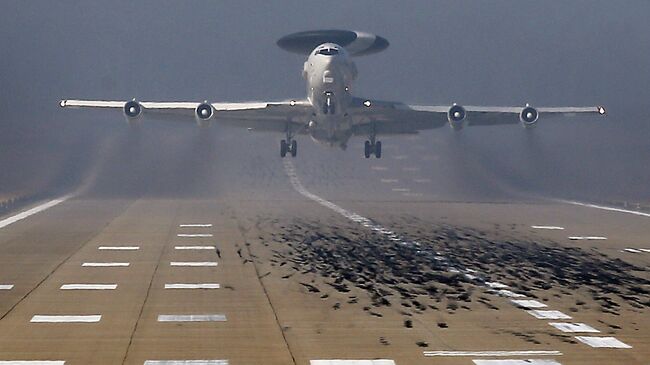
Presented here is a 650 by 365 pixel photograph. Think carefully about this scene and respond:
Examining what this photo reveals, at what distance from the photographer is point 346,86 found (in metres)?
62.2

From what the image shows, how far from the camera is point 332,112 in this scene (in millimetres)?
61875

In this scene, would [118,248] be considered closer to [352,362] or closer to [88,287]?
[88,287]

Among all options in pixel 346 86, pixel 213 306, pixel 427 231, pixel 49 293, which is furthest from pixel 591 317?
pixel 346 86

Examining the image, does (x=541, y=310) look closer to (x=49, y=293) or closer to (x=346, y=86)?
(x=49, y=293)

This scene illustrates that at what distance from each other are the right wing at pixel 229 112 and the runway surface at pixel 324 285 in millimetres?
6018

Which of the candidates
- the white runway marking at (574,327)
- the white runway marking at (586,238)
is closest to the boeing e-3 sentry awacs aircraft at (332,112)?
the white runway marking at (586,238)

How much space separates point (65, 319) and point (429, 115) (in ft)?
159

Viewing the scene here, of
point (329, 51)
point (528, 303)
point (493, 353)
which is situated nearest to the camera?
point (493, 353)

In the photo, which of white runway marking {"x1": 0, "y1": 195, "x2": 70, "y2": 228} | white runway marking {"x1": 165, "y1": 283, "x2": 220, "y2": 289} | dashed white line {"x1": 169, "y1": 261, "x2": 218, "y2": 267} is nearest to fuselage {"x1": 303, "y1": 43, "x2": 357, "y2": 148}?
white runway marking {"x1": 0, "y1": 195, "x2": 70, "y2": 228}

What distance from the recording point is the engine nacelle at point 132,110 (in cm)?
6781

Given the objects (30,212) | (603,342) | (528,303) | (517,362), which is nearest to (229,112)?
(30,212)

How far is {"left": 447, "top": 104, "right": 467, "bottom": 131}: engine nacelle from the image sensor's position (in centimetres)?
6769

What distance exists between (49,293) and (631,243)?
2601 cm

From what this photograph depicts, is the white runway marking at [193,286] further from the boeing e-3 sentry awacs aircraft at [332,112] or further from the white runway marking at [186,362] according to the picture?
the boeing e-3 sentry awacs aircraft at [332,112]
